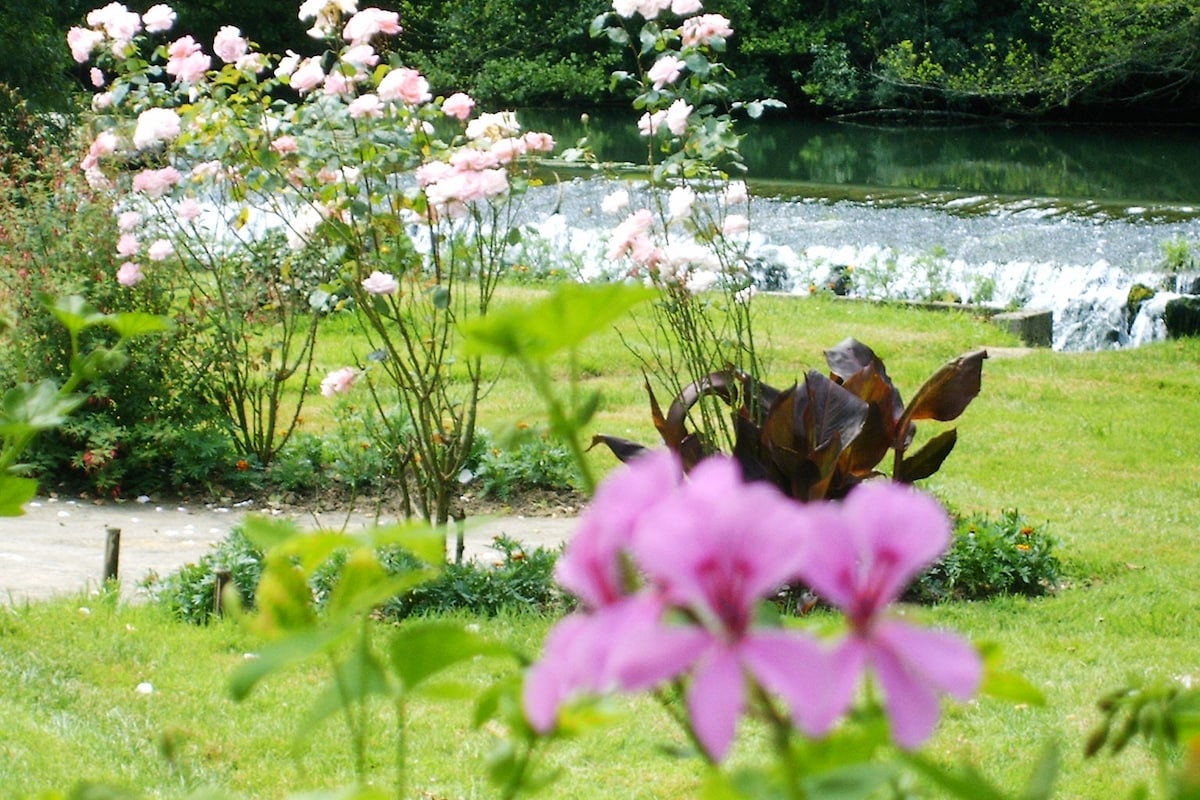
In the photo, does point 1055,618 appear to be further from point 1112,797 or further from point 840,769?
point 840,769

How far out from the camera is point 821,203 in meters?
17.1

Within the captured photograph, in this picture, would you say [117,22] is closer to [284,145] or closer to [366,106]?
[284,145]

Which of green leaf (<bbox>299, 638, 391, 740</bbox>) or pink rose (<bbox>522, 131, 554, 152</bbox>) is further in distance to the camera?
pink rose (<bbox>522, 131, 554, 152</bbox>)

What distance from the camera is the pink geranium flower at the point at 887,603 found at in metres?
0.33

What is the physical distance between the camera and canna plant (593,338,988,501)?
480cm

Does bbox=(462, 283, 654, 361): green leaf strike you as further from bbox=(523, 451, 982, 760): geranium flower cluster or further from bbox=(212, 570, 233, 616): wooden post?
bbox=(212, 570, 233, 616): wooden post

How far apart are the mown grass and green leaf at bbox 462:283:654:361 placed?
0.96 meters

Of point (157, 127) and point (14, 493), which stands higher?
point (157, 127)

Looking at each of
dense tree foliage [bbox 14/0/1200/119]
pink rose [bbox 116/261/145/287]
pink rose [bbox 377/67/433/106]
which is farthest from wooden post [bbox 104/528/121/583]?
dense tree foliage [bbox 14/0/1200/119]

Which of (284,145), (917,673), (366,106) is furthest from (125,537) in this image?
(917,673)

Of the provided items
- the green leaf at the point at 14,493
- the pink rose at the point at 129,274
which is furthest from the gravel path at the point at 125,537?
the green leaf at the point at 14,493

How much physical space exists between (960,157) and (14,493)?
22.1 meters

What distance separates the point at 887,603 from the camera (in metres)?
0.36

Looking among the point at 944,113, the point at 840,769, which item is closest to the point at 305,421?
the point at 840,769
